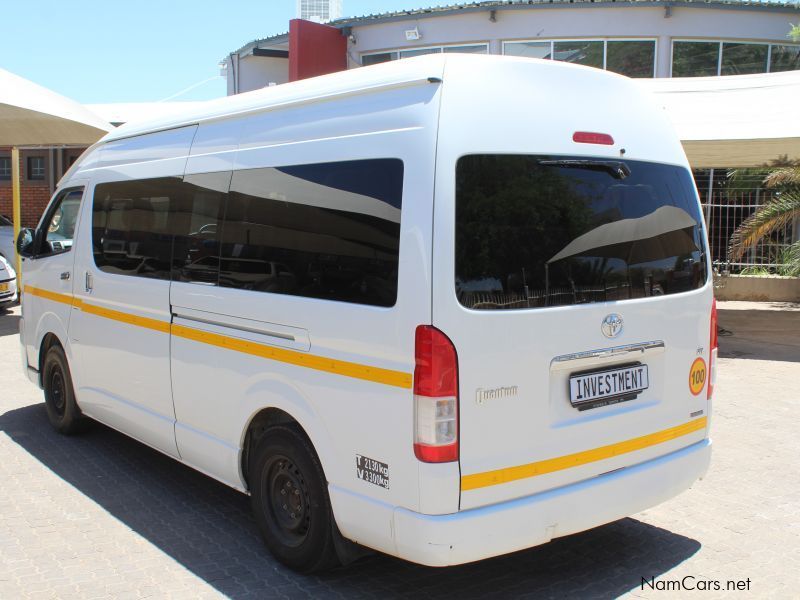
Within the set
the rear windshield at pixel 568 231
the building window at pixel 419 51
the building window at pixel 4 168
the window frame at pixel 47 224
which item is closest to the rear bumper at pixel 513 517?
the rear windshield at pixel 568 231

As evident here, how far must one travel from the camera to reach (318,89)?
12.9 feet

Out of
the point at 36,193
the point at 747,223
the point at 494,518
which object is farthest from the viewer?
the point at 36,193

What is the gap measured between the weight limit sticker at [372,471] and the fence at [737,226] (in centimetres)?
1366

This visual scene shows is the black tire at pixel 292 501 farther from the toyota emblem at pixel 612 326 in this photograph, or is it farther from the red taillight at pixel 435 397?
the toyota emblem at pixel 612 326

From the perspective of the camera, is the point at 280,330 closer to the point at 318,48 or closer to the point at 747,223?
the point at 747,223

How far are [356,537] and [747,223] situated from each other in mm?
12766

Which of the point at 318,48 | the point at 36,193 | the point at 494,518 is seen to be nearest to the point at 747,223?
the point at 318,48

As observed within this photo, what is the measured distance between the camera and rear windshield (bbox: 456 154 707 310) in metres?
3.28

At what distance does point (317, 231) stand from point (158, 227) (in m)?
1.69

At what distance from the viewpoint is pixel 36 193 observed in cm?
2520

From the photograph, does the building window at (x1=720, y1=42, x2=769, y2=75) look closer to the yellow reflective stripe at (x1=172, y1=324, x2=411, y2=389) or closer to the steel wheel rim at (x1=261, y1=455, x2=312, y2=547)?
the yellow reflective stripe at (x1=172, y1=324, x2=411, y2=389)

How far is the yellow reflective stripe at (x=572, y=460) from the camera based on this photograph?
3.26m

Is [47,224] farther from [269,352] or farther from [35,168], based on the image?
[35,168]

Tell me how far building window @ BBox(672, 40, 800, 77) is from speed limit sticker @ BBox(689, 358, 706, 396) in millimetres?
14942
